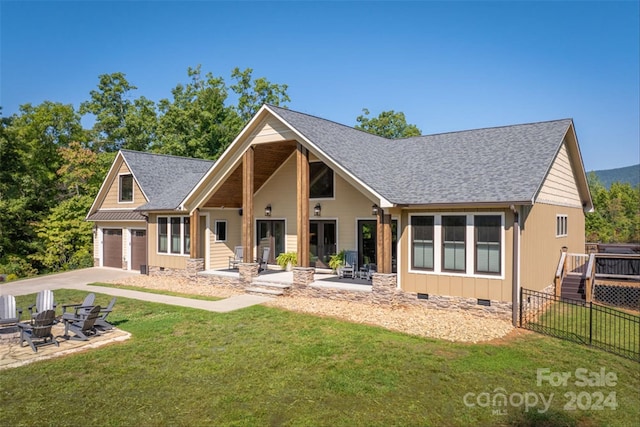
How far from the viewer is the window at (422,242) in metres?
13.1

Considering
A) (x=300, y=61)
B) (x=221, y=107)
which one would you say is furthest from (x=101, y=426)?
(x=221, y=107)

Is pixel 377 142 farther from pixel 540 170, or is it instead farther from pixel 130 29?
pixel 130 29

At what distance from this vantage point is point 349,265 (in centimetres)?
1653

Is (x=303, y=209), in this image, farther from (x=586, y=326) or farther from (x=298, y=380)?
(x=586, y=326)

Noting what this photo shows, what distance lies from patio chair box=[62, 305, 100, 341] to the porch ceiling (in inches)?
352

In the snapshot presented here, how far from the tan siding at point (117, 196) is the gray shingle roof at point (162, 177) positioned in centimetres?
50

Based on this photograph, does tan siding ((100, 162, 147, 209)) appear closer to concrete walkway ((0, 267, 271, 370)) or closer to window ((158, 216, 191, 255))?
window ((158, 216, 191, 255))

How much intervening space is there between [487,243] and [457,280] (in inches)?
55.0

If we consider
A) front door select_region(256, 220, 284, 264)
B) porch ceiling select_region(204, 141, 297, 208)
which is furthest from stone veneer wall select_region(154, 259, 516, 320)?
porch ceiling select_region(204, 141, 297, 208)

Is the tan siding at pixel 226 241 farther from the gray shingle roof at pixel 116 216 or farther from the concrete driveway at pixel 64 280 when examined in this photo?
the concrete driveway at pixel 64 280

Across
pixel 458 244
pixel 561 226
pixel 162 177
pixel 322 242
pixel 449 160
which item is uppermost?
pixel 162 177

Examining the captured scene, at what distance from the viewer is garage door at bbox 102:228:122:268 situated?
2448 centimetres

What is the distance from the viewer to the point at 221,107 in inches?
1633

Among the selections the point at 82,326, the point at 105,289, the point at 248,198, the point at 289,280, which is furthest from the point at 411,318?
the point at 105,289
